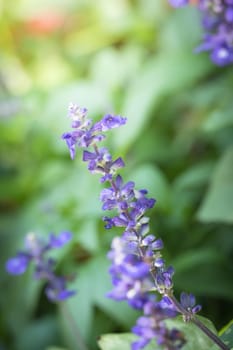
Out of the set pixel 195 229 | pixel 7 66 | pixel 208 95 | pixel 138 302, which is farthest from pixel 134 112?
pixel 138 302

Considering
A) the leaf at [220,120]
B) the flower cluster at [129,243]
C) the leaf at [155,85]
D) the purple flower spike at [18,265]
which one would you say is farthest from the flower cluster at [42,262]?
the leaf at [155,85]

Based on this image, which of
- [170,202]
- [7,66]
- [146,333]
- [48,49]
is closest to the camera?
[146,333]

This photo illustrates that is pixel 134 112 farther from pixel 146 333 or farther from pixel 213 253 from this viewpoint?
pixel 146 333

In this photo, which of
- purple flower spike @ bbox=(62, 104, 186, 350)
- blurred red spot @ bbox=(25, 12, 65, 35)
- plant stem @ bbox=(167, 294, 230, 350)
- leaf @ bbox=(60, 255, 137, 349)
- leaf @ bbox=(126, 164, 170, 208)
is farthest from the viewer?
blurred red spot @ bbox=(25, 12, 65, 35)

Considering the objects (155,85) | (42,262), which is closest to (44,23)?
(155,85)

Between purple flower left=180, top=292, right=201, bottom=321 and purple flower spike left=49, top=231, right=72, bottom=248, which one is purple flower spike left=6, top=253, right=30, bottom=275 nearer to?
purple flower spike left=49, top=231, right=72, bottom=248

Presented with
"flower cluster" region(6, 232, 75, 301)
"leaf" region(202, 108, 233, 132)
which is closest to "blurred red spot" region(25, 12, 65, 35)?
"leaf" region(202, 108, 233, 132)

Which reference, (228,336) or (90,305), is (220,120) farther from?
(228,336)
